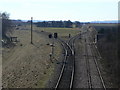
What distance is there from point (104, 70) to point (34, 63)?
8077 mm

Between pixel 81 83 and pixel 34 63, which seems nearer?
pixel 81 83

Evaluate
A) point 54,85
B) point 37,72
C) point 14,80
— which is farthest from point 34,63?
point 54,85

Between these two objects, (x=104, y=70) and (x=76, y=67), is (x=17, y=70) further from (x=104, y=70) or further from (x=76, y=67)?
(x=104, y=70)

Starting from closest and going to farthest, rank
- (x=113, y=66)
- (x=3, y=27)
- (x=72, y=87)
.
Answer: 1. (x=72, y=87)
2. (x=113, y=66)
3. (x=3, y=27)

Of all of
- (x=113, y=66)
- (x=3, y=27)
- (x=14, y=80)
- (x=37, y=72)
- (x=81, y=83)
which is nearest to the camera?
(x=81, y=83)

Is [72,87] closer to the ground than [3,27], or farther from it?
closer to the ground

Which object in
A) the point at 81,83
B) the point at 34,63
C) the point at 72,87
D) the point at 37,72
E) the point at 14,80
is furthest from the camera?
the point at 34,63

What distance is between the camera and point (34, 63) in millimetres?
28219

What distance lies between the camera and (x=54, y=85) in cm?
1834

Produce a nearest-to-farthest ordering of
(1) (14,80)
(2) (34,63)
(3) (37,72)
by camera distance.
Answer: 1. (1) (14,80)
2. (3) (37,72)
3. (2) (34,63)

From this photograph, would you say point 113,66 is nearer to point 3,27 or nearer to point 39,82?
point 39,82

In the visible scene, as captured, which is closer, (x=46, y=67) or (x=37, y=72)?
(x=37, y=72)

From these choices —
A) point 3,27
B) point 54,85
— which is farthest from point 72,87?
point 3,27

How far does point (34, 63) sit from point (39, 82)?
8.86 meters
